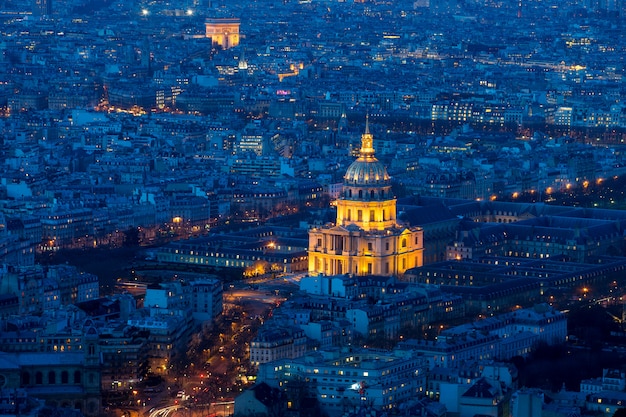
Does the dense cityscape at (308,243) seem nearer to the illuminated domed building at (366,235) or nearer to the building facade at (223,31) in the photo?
the illuminated domed building at (366,235)

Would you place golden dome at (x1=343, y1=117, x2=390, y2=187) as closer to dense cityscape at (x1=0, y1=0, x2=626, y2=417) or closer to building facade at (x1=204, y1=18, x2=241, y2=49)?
dense cityscape at (x1=0, y1=0, x2=626, y2=417)

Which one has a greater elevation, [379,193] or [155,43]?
[379,193]

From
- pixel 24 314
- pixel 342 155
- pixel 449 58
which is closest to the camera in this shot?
pixel 24 314

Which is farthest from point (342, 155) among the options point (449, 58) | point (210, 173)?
point (449, 58)

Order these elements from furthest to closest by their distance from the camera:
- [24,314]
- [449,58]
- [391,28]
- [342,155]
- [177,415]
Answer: [391,28], [449,58], [342,155], [24,314], [177,415]

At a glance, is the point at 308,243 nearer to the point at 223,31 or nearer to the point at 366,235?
the point at 366,235

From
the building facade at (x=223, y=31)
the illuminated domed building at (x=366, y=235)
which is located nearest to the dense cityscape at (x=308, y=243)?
the illuminated domed building at (x=366, y=235)

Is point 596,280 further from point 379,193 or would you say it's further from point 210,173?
point 210,173
